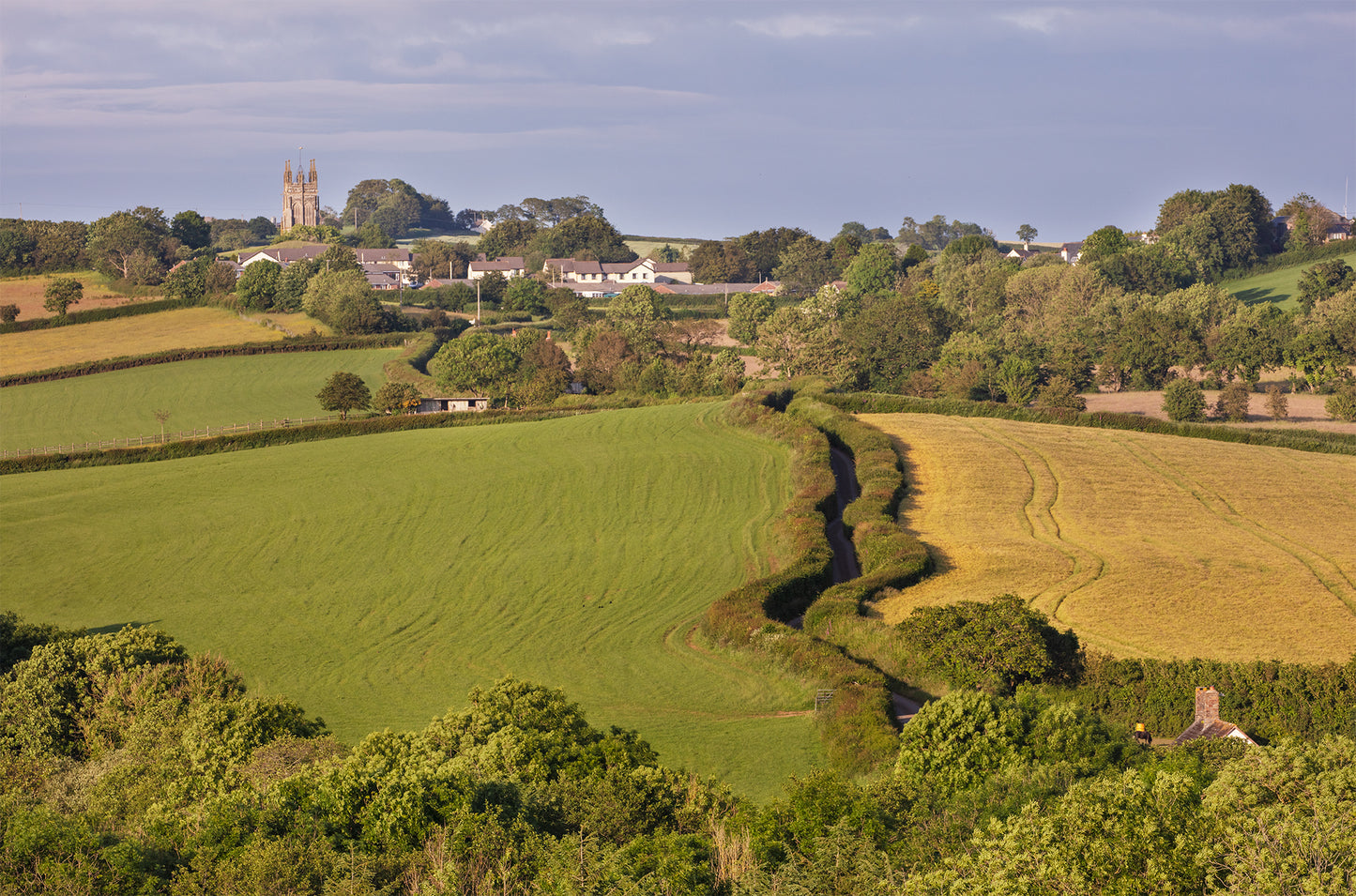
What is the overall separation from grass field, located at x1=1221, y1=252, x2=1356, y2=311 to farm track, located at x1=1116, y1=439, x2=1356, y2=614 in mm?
83049

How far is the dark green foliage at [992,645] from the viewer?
111 feet

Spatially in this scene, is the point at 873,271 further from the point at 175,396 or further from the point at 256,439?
the point at 256,439

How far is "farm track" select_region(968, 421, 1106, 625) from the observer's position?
1696 inches

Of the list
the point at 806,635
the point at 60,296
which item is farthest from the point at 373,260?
the point at 806,635

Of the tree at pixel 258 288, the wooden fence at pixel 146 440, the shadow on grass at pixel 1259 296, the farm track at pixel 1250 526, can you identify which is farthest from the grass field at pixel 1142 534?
the shadow on grass at pixel 1259 296

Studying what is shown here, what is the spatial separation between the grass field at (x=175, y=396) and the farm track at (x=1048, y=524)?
49910 millimetres

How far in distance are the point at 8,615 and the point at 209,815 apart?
20.8m

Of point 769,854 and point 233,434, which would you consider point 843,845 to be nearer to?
point 769,854

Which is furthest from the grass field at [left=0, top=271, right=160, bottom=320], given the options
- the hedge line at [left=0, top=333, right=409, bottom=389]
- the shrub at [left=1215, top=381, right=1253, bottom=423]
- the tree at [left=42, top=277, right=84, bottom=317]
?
the shrub at [left=1215, top=381, right=1253, bottom=423]

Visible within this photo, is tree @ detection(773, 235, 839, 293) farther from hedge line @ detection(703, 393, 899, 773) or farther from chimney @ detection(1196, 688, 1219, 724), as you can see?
chimney @ detection(1196, 688, 1219, 724)

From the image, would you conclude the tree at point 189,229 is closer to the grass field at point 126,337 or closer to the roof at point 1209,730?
the grass field at point 126,337

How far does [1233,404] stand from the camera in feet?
296

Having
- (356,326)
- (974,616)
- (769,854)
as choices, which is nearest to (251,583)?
(974,616)

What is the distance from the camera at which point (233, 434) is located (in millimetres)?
66875
